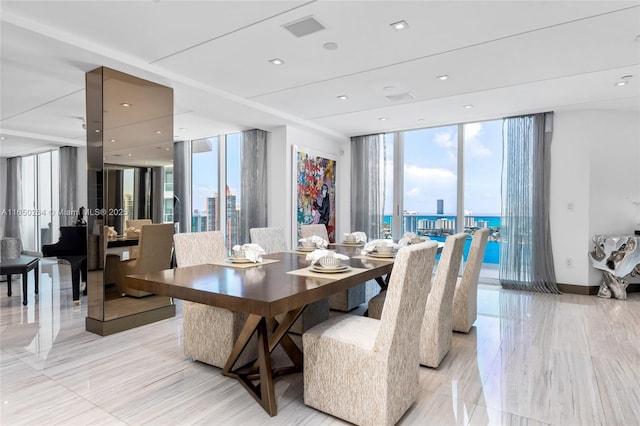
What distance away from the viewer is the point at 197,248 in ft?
9.58

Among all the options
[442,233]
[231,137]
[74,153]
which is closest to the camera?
[442,233]

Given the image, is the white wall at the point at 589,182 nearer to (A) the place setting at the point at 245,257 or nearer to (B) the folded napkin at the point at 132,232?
(A) the place setting at the point at 245,257

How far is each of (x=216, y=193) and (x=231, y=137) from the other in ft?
3.75

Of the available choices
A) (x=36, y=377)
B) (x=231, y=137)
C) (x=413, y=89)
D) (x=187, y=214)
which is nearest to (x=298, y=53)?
(x=413, y=89)

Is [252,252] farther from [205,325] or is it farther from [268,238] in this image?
[268,238]

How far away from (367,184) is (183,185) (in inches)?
148

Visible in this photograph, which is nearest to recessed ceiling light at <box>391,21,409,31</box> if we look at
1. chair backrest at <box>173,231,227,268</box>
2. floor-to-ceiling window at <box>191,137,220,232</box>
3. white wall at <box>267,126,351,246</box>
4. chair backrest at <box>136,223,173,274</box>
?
chair backrest at <box>173,231,227,268</box>

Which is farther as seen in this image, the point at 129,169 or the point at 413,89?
the point at 413,89

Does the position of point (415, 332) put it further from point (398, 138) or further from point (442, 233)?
point (398, 138)

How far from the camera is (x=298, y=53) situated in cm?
330

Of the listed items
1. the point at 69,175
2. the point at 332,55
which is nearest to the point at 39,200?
the point at 69,175

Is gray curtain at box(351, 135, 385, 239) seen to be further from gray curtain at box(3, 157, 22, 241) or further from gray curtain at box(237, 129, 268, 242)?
gray curtain at box(3, 157, 22, 241)

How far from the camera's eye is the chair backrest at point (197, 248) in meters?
2.81

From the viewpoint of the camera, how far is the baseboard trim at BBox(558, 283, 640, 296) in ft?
17.1
